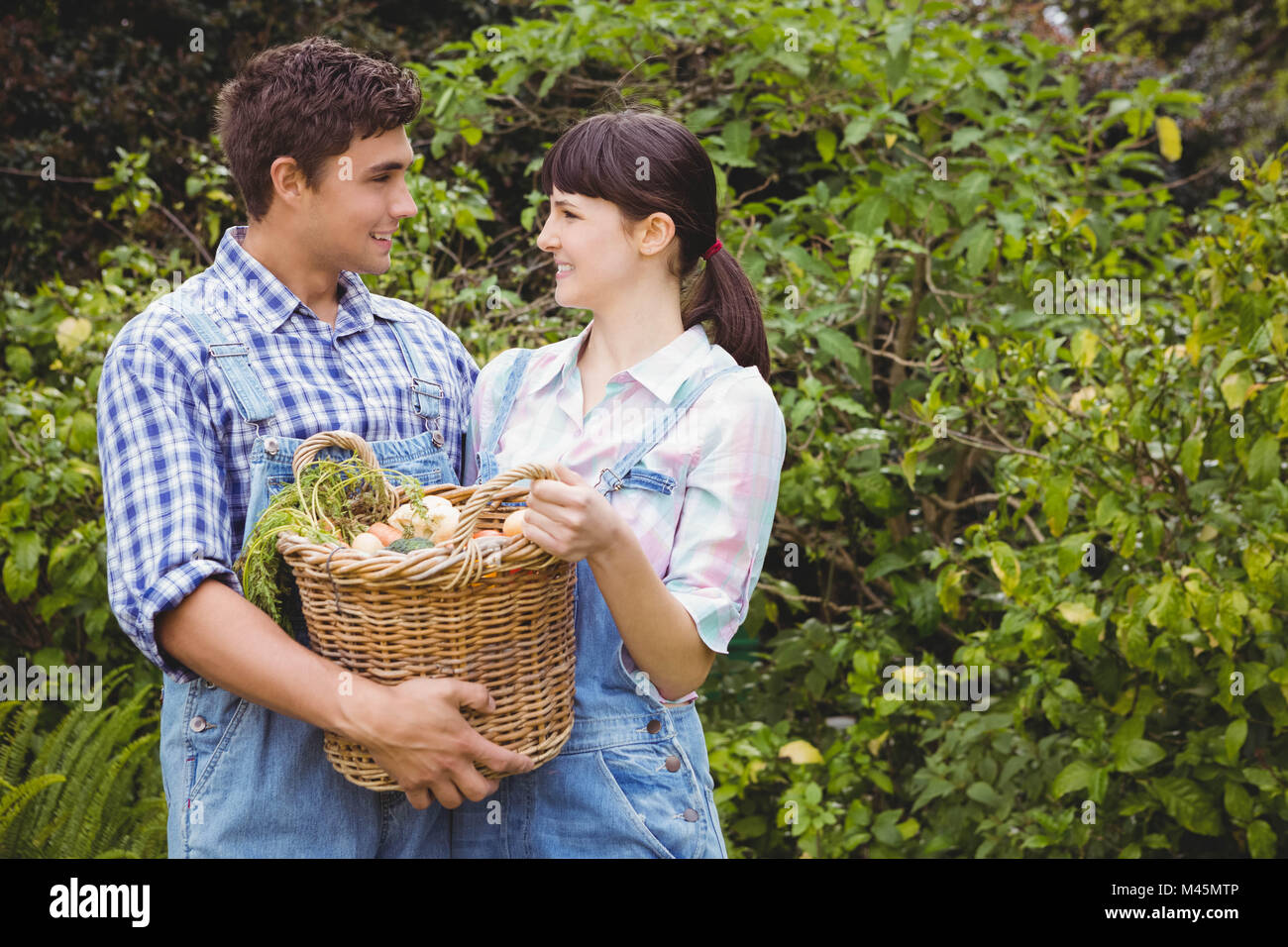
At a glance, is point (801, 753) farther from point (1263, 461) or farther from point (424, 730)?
point (424, 730)

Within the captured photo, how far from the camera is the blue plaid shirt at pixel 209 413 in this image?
1672 mm

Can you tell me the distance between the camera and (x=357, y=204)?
2033 millimetres

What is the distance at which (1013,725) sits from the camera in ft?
10.5

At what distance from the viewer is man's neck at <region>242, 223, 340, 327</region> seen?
2035 mm

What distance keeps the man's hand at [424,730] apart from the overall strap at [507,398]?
0.56 meters

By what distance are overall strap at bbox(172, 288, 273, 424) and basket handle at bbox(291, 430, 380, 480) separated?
0.11 metres

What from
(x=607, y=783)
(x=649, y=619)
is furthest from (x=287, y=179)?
(x=607, y=783)

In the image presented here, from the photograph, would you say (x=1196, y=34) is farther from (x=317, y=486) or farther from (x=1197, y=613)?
(x=317, y=486)

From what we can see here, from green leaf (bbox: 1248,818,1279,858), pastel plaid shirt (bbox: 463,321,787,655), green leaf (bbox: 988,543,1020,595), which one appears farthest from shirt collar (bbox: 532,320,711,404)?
green leaf (bbox: 1248,818,1279,858)

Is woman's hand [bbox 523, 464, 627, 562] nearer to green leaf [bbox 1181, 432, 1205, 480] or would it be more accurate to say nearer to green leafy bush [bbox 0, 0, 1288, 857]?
green leafy bush [bbox 0, 0, 1288, 857]

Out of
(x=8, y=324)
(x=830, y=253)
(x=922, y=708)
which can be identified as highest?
(x=830, y=253)

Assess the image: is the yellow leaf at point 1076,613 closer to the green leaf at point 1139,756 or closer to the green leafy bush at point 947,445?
the green leafy bush at point 947,445
